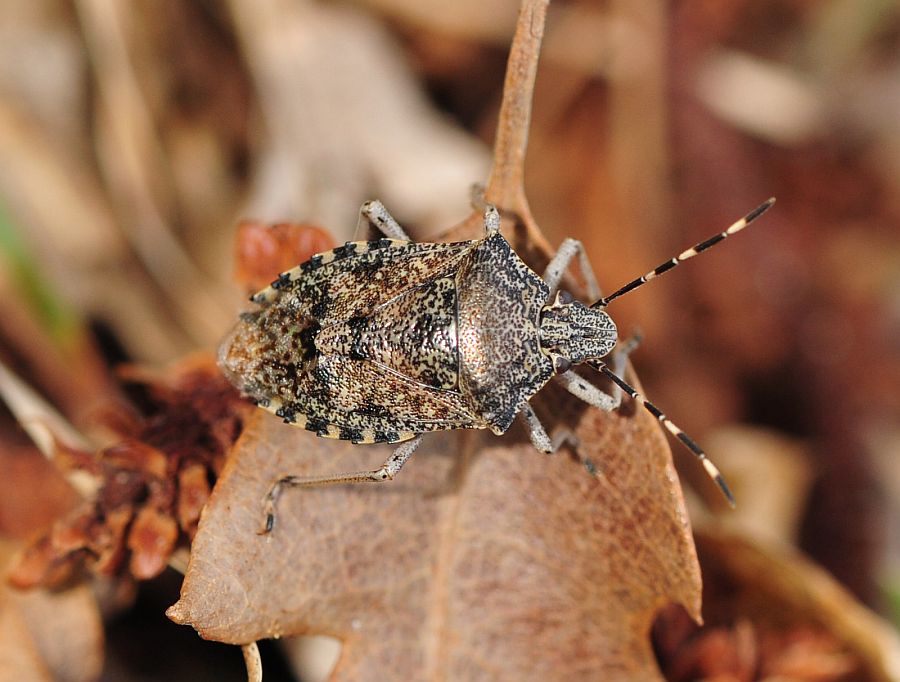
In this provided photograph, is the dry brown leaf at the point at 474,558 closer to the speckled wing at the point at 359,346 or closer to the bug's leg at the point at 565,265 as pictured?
the speckled wing at the point at 359,346

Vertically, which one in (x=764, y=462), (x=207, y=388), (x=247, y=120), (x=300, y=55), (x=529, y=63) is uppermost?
(x=529, y=63)

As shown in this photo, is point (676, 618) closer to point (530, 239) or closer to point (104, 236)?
point (530, 239)

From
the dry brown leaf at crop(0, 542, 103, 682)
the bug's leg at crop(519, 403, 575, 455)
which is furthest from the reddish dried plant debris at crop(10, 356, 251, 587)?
the bug's leg at crop(519, 403, 575, 455)

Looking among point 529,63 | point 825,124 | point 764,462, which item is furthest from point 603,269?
point 529,63

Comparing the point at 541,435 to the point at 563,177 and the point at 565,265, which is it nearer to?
the point at 565,265

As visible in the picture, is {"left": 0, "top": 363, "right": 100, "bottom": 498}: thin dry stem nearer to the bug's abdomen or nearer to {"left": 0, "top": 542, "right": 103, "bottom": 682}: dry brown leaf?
{"left": 0, "top": 542, "right": 103, "bottom": 682}: dry brown leaf

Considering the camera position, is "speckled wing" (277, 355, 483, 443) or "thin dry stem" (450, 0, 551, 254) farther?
"speckled wing" (277, 355, 483, 443)

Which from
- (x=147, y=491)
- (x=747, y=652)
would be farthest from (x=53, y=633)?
(x=747, y=652)
